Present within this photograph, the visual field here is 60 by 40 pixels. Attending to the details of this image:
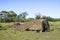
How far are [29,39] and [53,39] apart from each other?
4.42 feet

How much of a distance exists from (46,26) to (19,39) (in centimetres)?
626

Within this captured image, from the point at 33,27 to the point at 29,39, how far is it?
5.33 meters

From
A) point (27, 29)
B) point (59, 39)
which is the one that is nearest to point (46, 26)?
point (27, 29)

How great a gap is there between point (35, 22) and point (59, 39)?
19.0ft

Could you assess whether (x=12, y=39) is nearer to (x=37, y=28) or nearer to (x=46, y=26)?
(x=37, y=28)

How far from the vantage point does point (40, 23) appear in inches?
598

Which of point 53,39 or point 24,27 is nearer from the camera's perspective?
point 53,39

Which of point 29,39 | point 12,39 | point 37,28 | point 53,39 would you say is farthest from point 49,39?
point 37,28

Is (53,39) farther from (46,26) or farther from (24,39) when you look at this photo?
(46,26)

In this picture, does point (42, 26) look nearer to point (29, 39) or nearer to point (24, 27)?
point (24, 27)

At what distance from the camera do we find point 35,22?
15570 millimetres

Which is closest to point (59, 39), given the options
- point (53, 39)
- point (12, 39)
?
point (53, 39)

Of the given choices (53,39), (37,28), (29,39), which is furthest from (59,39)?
(37,28)

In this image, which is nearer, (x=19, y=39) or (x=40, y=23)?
(x=19, y=39)
